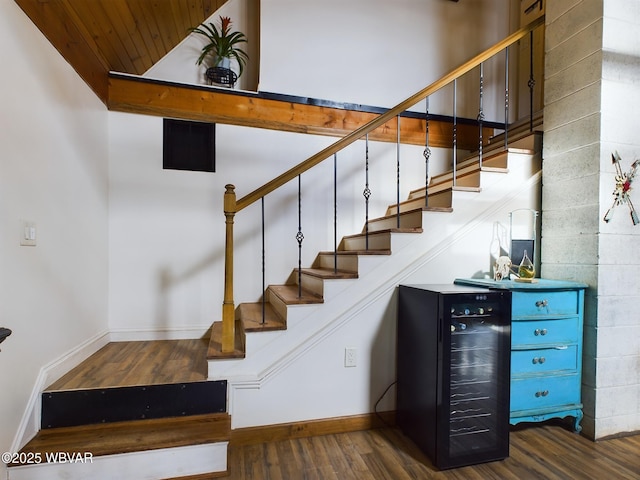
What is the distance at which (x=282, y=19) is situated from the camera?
9.86 ft

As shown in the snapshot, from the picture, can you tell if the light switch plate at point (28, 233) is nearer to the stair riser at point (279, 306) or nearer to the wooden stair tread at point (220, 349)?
the wooden stair tread at point (220, 349)

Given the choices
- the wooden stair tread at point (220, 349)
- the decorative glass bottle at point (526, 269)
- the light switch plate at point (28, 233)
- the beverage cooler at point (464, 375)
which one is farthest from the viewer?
the decorative glass bottle at point (526, 269)

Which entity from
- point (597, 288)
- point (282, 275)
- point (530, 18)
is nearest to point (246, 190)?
point (282, 275)

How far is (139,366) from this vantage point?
201 centimetres

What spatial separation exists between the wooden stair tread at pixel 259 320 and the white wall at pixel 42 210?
3.55 ft

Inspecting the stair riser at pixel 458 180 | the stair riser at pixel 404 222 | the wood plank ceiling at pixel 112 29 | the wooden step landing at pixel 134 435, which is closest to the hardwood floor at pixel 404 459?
the wooden step landing at pixel 134 435

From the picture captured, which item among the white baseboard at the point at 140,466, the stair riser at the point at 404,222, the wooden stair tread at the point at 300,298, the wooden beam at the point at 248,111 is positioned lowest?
the white baseboard at the point at 140,466

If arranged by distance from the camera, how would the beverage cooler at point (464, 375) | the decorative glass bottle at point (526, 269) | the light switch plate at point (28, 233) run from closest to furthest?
the light switch plate at point (28, 233), the beverage cooler at point (464, 375), the decorative glass bottle at point (526, 269)

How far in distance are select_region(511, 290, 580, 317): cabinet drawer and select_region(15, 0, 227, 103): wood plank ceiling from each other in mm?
3154

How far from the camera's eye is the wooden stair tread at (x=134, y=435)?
1.52 metres

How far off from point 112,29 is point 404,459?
11.4ft

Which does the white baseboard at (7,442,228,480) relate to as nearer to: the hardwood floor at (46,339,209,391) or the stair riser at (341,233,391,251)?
the hardwood floor at (46,339,209,391)

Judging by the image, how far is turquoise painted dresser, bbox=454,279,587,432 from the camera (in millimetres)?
1915

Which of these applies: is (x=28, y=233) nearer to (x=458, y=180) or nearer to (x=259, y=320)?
(x=259, y=320)
